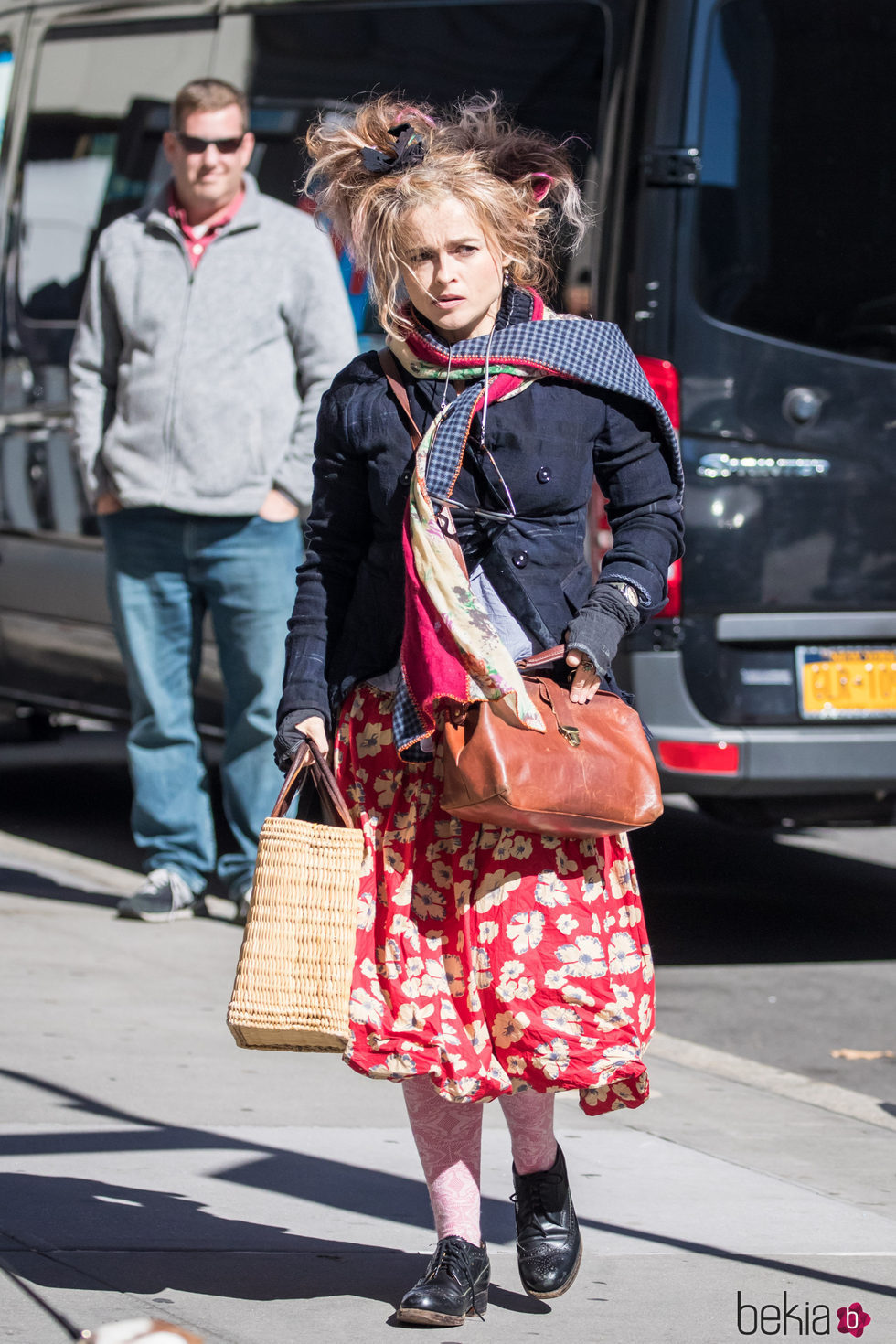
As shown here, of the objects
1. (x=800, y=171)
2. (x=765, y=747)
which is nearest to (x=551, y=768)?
(x=765, y=747)

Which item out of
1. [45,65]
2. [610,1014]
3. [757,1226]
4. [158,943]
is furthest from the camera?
[45,65]

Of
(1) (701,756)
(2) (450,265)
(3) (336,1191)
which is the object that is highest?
(2) (450,265)

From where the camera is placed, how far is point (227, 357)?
18.9ft

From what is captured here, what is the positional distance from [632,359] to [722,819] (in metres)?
3.07

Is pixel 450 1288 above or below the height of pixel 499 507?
below

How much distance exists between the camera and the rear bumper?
538 centimetres

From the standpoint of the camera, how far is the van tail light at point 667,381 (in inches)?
206

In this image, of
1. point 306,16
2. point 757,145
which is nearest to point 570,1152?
point 757,145

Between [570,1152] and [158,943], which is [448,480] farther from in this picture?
[158,943]

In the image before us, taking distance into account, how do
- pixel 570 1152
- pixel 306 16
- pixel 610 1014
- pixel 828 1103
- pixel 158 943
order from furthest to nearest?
pixel 306 16 < pixel 158 943 < pixel 828 1103 < pixel 570 1152 < pixel 610 1014

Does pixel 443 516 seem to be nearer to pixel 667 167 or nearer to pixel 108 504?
pixel 667 167

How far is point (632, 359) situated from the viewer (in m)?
3.23

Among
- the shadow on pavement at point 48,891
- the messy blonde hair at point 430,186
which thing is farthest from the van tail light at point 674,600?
the messy blonde hair at point 430,186

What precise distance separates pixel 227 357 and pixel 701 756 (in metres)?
1.68
